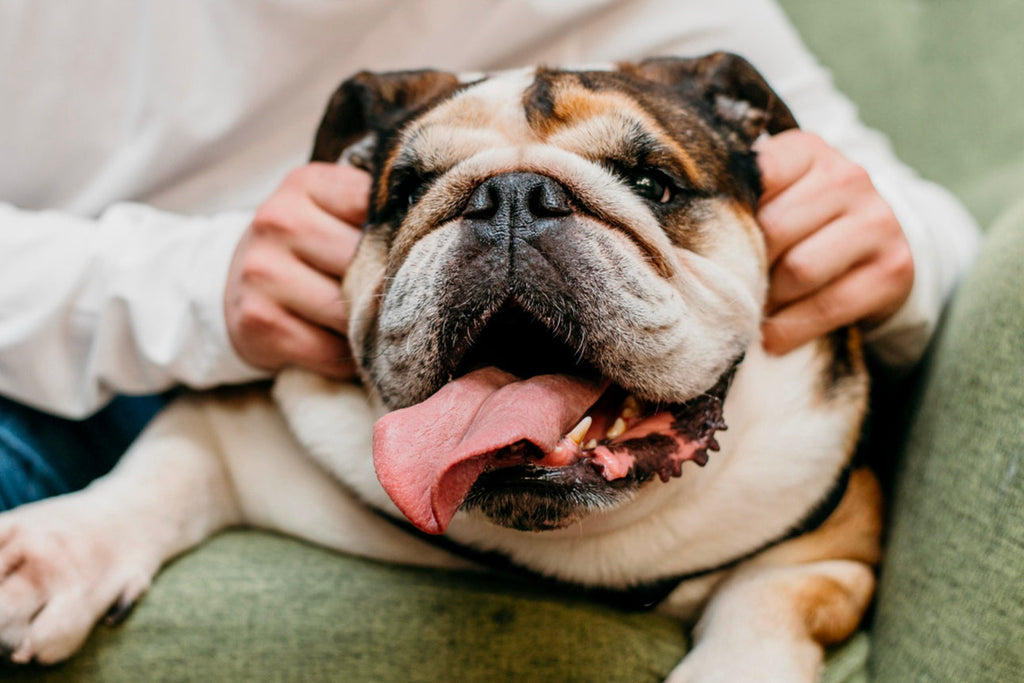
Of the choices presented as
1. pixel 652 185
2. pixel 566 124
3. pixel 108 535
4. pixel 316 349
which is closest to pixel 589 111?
pixel 566 124

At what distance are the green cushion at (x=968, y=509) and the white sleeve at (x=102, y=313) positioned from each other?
3.65 feet

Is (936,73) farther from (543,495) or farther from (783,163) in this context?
(543,495)

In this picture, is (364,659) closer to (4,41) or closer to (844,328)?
(844,328)

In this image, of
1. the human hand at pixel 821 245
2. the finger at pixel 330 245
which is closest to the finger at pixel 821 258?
the human hand at pixel 821 245

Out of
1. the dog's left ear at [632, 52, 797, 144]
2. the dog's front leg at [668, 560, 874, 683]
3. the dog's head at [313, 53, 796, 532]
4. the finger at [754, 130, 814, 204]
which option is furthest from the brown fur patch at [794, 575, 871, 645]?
the dog's left ear at [632, 52, 797, 144]

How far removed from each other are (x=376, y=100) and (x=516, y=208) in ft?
1.79

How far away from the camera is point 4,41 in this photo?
146 centimetres

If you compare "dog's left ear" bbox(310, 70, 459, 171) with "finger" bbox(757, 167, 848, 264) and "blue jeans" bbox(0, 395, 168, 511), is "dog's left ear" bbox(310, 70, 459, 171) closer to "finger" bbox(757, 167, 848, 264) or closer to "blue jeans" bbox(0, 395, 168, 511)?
"finger" bbox(757, 167, 848, 264)

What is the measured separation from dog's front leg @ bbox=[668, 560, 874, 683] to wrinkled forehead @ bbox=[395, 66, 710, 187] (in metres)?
0.62

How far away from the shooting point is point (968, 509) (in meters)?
1.10

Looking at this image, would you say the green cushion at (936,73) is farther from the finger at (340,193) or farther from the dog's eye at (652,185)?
the finger at (340,193)

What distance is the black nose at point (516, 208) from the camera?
98cm

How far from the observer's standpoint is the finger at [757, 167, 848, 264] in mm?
1240

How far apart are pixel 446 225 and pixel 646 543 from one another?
0.58m
